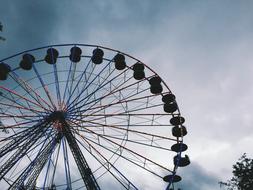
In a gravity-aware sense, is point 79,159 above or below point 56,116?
below

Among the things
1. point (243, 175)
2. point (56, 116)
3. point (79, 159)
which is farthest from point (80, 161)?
point (243, 175)

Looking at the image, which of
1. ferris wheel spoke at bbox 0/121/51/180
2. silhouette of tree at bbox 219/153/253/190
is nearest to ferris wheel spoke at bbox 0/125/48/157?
ferris wheel spoke at bbox 0/121/51/180

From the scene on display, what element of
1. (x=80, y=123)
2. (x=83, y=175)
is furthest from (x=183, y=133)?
(x=83, y=175)

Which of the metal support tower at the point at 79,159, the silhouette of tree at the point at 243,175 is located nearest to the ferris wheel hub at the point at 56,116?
the metal support tower at the point at 79,159

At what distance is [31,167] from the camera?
13.1 metres

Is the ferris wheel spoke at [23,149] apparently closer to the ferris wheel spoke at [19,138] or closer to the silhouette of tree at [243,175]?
the ferris wheel spoke at [19,138]

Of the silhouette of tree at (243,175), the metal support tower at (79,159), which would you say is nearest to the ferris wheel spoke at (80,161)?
the metal support tower at (79,159)

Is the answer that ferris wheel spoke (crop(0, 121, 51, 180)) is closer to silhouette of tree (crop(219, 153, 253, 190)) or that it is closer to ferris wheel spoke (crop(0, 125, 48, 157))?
ferris wheel spoke (crop(0, 125, 48, 157))

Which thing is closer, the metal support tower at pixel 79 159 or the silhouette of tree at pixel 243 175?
the metal support tower at pixel 79 159

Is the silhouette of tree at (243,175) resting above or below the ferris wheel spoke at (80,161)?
above

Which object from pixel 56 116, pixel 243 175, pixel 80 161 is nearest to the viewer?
pixel 80 161

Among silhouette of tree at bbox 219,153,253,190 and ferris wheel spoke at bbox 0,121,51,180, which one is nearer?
ferris wheel spoke at bbox 0,121,51,180

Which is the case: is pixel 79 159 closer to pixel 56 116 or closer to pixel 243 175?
pixel 56 116

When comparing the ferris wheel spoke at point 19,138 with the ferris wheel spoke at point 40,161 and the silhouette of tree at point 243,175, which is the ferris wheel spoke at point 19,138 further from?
the silhouette of tree at point 243,175
